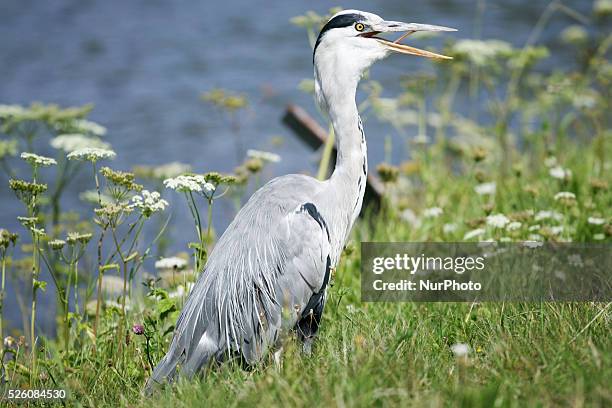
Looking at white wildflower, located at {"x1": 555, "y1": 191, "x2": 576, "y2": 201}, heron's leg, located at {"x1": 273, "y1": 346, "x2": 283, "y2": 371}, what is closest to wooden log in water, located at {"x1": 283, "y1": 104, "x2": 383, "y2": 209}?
white wildflower, located at {"x1": 555, "y1": 191, "x2": 576, "y2": 201}

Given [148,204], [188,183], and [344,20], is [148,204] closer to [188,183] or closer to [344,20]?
[188,183]

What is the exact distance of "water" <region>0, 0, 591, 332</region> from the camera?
10328 millimetres

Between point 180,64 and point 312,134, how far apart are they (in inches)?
252

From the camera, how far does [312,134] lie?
22.6 ft

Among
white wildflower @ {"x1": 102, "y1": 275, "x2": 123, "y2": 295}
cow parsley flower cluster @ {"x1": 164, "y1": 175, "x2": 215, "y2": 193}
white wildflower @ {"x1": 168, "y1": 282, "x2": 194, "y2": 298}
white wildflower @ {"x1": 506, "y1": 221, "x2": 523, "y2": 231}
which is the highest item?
cow parsley flower cluster @ {"x1": 164, "y1": 175, "x2": 215, "y2": 193}

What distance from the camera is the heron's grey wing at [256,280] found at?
3910 millimetres

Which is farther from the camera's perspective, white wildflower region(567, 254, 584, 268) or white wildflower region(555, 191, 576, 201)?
white wildflower region(555, 191, 576, 201)

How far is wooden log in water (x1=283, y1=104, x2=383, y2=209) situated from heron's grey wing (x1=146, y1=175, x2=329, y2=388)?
8.01ft

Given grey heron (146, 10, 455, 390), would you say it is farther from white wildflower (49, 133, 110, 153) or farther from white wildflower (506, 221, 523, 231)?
white wildflower (49, 133, 110, 153)

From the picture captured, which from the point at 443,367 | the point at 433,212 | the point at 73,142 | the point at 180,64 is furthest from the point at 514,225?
the point at 180,64

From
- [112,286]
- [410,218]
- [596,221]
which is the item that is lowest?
[112,286]

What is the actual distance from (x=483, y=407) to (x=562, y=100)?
477 cm

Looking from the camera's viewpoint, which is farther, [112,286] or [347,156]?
[112,286]

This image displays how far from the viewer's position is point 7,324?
6.64 metres
